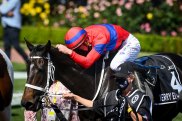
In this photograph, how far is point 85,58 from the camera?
6590 mm

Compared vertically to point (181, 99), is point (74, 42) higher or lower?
higher

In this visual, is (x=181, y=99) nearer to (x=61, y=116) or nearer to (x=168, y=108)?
(x=168, y=108)

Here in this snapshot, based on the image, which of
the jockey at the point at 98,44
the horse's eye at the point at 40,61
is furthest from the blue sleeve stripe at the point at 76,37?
the horse's eye at the point at 40,61

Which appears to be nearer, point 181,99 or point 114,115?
point 114,115

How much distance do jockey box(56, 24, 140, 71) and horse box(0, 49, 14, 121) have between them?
0.83 m

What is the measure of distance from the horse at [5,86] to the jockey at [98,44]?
83 centimetres

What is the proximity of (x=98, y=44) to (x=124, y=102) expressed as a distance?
40.1 inches

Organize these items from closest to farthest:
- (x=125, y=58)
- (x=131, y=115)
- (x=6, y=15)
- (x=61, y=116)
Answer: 1. (x=131, y=115)
2. (x=61, y=116)
3. (x=125, y=58)
4. (x=6, y=15)

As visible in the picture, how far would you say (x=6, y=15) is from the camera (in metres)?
15.4

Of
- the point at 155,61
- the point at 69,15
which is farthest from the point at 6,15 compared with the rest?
the point at 155,61

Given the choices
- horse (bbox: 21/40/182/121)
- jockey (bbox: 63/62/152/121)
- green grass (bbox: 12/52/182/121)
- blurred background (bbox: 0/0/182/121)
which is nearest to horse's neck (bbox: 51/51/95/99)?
horse (bbox: 21/40/182/121)

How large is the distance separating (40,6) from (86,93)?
16421 millimetres

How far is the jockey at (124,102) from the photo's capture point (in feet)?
19.3

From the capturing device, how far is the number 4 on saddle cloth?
7.04m
